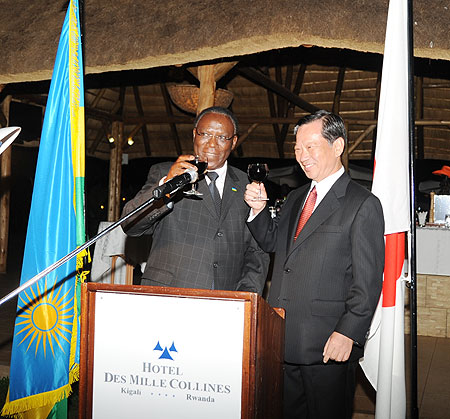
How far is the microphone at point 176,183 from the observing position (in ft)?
6.04

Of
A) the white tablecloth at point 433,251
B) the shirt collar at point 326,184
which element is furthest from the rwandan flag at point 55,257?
the white tablecloth at point 433,251

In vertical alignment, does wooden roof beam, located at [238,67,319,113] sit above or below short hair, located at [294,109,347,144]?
above

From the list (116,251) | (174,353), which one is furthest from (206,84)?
(174,353)

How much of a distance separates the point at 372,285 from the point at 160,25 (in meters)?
2.33

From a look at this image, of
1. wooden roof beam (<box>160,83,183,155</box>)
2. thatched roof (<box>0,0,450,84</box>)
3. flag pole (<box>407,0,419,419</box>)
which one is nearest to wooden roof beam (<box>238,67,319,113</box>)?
wooden roof beam (<box>160,83,183,155</box>)

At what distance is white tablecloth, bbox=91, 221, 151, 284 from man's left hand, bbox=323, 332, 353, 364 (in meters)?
2.98

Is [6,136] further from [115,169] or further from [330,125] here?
[115,169]

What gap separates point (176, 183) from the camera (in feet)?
6.19

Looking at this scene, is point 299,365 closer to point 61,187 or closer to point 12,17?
point 61,187

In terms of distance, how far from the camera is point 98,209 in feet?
49.6

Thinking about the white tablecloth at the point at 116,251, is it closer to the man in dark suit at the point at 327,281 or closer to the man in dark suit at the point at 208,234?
the man in dark suit at the point at 208,234

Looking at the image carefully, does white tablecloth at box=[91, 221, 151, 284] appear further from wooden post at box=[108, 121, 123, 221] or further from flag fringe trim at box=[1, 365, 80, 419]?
wooden post at box=[108, 121, 123, 221]

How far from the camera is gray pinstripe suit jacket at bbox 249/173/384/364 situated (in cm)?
210

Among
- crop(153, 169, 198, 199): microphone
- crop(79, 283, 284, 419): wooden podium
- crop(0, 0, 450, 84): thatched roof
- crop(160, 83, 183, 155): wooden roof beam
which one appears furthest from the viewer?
crop(160, 83, 183, 155): wooden roof beam
